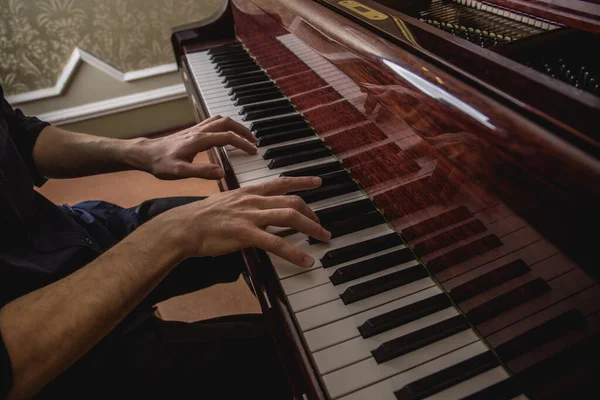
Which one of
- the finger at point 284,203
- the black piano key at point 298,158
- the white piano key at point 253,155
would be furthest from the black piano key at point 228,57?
the finger at point 284,203

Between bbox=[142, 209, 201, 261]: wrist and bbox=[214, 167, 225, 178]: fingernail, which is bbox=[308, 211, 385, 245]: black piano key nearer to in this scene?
bbox=[142, 209, 201, 261]: wrist

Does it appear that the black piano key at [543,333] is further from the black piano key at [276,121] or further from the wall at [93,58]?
the wall at [93,58]

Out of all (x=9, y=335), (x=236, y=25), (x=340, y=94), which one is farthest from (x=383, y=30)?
(x=236, y=25)

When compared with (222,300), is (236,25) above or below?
above

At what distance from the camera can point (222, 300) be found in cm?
199

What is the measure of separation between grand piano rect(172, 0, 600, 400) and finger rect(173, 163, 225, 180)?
5cm

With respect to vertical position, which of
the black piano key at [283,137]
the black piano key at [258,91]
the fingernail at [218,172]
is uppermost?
Result: the black piano key at [258,91]

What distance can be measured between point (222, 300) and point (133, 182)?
119 centimetres

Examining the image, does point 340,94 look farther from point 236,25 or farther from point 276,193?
point 236,25

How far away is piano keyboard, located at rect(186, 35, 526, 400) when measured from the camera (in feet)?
2.17

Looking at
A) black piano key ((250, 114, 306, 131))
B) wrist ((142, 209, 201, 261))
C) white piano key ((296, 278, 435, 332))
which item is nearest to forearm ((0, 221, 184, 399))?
Result: wrist ((142, 209, 201, 261))

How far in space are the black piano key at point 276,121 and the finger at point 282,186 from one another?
37 cm

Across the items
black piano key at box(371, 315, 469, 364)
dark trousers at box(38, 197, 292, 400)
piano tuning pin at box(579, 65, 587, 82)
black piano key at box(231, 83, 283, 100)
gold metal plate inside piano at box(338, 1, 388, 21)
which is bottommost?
dark trousers at box(38, 197, 292, 400)

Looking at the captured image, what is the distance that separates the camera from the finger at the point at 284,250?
80 cm
